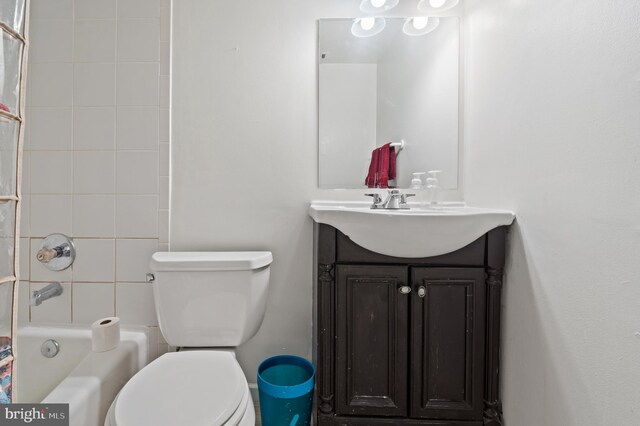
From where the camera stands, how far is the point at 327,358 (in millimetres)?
965

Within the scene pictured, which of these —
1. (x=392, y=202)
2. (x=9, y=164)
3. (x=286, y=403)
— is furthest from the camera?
(x=392, y=202)

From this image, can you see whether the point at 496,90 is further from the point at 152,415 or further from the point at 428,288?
the point at 152,415

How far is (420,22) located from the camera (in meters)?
1.29

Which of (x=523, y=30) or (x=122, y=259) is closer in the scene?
(x=523, y=30)

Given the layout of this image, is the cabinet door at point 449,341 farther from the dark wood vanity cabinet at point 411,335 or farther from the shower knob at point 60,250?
the shower knob at point 60,250

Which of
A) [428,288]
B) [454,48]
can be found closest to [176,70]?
[454,48]

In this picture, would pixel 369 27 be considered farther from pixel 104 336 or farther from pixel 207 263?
pixel 104 336

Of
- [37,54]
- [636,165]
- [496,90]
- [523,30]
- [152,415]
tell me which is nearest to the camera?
[636,165]

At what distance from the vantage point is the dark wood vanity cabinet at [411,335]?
945 mm

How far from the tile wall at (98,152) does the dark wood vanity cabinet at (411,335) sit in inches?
33.2

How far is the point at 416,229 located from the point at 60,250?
4.77 feet

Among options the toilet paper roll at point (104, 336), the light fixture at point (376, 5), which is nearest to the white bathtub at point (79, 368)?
the toilet paper roll at point (104, 336)

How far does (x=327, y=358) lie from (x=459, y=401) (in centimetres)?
47

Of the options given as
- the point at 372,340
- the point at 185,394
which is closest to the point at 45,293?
the point at 185,394
